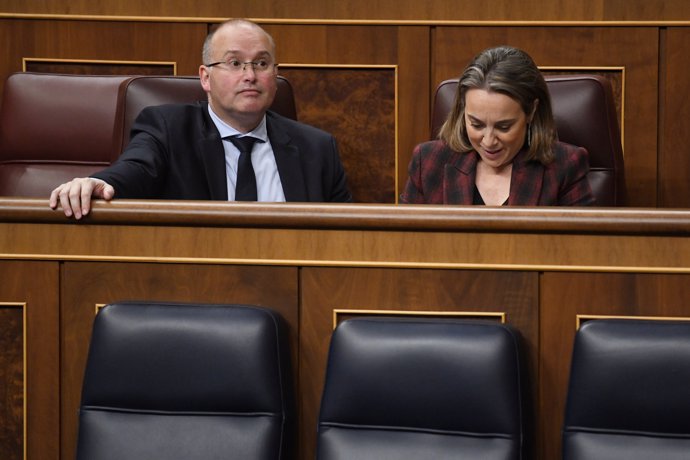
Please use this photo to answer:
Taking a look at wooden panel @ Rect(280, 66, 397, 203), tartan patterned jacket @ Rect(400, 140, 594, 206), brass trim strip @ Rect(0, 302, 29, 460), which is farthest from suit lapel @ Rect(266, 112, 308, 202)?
brass trim strip @ Rect(0, 302, 29, 460)

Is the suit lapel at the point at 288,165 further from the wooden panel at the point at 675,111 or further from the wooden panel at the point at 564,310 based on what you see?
the wooden panel at the point at 675,111

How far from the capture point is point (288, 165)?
109cm

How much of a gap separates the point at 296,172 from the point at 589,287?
410 mm

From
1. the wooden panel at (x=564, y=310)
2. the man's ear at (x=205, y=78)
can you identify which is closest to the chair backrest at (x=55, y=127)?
the man's ear at (x=205, y=78)

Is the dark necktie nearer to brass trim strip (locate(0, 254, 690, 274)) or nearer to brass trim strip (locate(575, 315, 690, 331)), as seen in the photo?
brass trim strip (locate(0, 254, 690, 274))

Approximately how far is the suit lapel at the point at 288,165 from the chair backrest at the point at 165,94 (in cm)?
7

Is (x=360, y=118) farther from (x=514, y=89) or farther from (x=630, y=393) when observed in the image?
(x=630, y=393)

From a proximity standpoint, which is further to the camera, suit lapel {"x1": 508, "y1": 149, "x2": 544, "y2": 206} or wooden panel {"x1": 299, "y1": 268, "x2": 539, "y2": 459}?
suit lapel {"x1": 508, "y1": 149, "x2": 544, "y2": 206}

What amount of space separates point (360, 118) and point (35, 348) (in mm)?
620

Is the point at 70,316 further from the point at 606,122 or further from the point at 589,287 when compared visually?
the point at 606,122

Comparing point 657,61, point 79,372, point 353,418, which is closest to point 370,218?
point 353,418

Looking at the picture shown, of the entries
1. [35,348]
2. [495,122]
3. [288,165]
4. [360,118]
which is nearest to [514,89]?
[495,122]

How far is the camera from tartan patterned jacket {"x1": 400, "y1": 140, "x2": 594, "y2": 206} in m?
1.02

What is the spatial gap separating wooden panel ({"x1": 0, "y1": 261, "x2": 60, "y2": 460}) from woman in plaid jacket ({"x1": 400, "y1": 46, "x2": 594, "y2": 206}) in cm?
39
